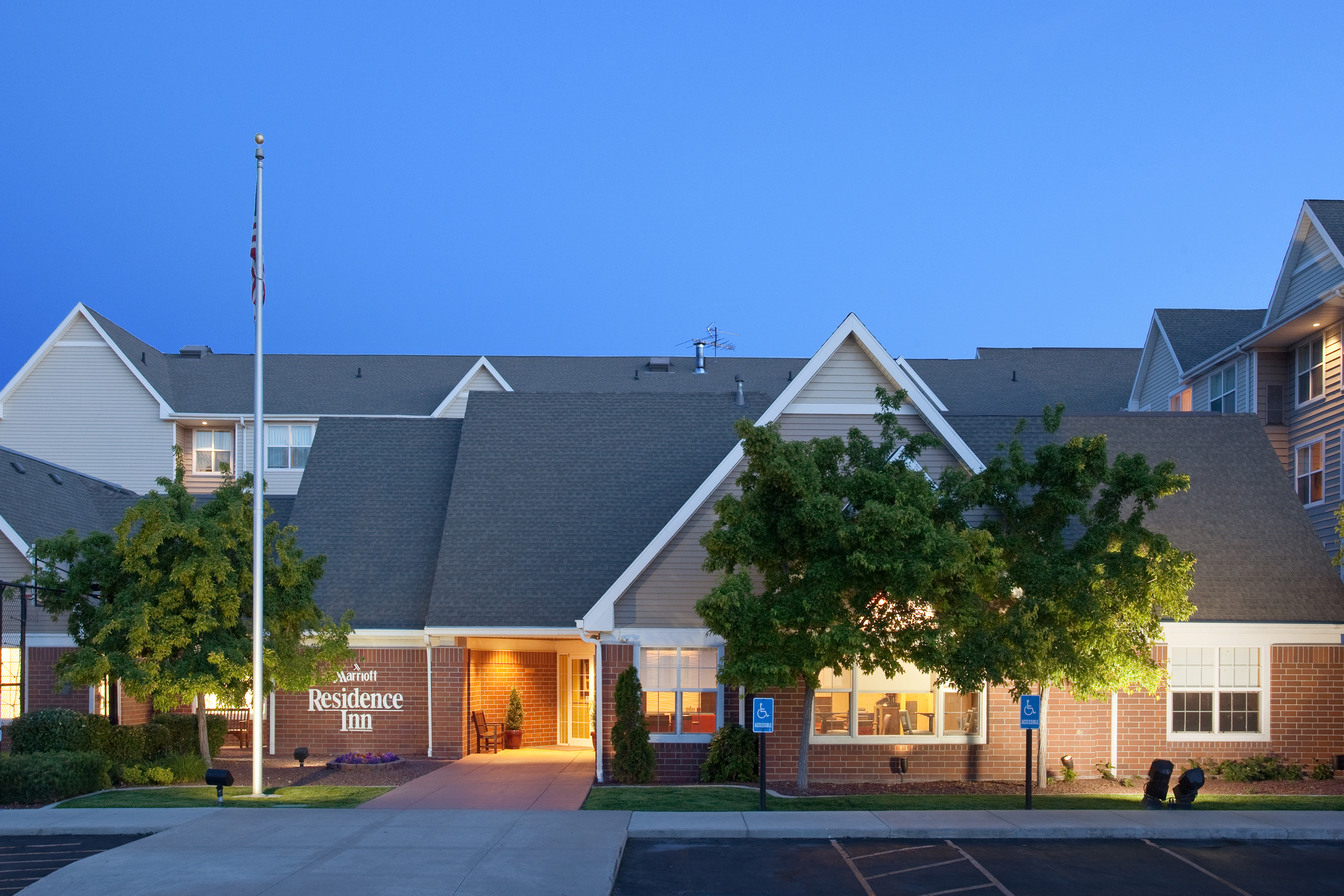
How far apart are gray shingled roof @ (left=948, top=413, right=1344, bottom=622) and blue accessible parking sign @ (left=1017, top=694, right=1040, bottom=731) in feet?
17.0

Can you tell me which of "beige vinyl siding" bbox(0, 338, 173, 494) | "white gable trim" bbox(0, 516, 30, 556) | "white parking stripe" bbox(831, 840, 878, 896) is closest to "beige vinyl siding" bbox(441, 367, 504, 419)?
"beige vinyl siding" bbox(0, 338, 173, 494)

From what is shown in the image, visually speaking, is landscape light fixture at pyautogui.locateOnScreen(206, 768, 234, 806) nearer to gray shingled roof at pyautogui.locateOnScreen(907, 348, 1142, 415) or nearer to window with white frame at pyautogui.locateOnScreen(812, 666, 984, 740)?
window with white frame at pyautogui.locateOnScreen(812, 666, 984, 740)

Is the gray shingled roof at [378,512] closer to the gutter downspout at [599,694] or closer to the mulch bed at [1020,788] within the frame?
the gutter downspout at [599,694]

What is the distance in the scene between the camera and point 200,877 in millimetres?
13172

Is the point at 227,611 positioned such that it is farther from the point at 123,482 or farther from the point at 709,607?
the point at 123,482

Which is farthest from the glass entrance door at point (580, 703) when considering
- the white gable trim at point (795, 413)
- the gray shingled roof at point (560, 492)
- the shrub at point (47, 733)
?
the shrub at point (47, 733)

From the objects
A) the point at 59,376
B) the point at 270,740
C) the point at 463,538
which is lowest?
the point at 270,740

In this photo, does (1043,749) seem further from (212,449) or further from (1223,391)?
(212,449)

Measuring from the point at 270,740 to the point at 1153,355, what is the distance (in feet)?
91.6

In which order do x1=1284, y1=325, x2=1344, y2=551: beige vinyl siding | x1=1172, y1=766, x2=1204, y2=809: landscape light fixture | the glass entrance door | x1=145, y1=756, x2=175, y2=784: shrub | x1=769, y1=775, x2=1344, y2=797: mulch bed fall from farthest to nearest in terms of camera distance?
the glass entrance door → x1=1284, y1=325, x2=1344, y2=551: beige vinyl siding → x1=145, y1=756, x2=175, y2=784: shrub → x1=769, y1=775, x2=1344, y2=797: mulch bed → x1=1172, y1=766, x2=1204, y2=809: landscape light fixture

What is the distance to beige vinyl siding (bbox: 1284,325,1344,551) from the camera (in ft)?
88.4

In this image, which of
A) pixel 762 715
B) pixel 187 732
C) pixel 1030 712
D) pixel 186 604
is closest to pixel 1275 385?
pixel 1030 712

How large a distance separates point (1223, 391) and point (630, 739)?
797 inches

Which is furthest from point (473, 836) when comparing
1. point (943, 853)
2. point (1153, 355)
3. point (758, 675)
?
point (1153, 355)
